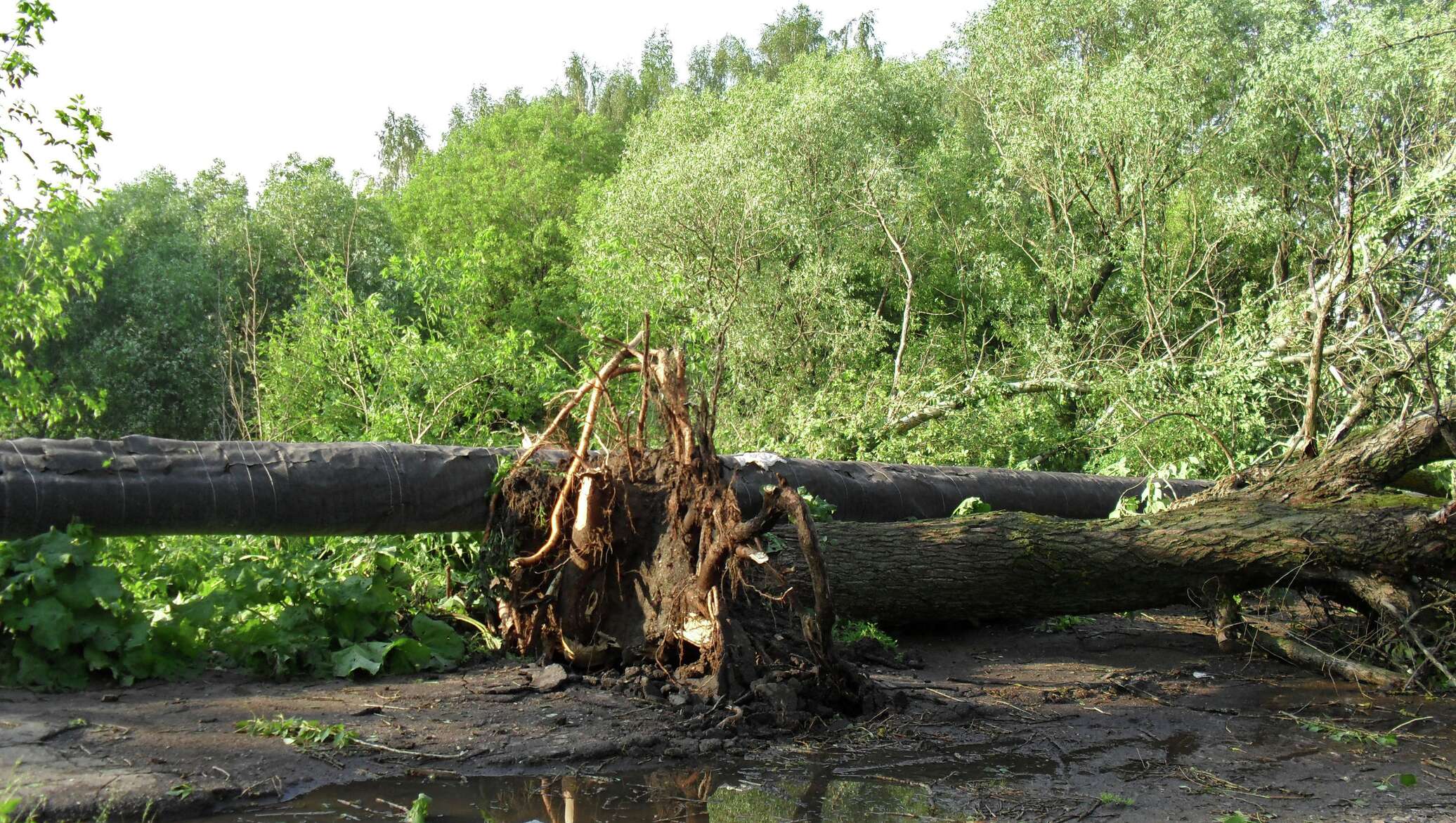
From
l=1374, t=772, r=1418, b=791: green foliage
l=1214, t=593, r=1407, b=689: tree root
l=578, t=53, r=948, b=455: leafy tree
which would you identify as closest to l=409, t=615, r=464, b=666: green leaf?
l=1374, t=772, r=1418, b=791: green foliage

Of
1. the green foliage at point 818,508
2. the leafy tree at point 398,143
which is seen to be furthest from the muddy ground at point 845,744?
the leafy tree at point 398,143

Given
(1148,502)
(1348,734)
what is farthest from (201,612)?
(1148,502)

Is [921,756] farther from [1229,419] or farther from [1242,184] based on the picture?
[1242,184]

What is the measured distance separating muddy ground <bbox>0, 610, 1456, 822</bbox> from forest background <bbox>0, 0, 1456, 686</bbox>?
62 cm

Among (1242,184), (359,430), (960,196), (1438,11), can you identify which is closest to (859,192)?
(960,196)

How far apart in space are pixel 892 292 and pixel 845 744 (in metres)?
18.5

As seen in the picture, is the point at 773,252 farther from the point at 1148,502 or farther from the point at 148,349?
the point at 148,349

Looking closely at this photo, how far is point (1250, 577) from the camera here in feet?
22.4

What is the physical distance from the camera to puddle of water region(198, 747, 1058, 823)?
3.61 m

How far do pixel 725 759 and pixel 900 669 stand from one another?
2.18 metres

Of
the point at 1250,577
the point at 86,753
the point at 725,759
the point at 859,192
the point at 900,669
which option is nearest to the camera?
the point at 86,753

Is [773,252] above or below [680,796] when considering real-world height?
above

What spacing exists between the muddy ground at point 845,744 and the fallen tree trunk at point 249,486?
32.4 inches

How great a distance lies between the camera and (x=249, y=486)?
5.52 m
